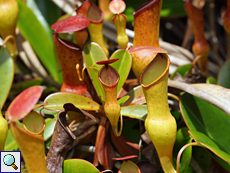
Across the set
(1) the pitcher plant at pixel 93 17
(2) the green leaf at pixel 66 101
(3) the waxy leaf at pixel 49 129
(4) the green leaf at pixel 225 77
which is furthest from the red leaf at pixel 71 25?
(4) the green leaf at pixel 225 77

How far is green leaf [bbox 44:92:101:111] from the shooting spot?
2.17ft

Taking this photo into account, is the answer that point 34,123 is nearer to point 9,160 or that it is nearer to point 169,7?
point 9,160

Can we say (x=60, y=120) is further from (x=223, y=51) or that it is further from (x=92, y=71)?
(x=223, y=51)

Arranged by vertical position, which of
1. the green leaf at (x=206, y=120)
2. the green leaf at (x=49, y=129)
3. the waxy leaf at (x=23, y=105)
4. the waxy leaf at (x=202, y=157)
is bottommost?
the waxy leaf at (x=202, y=157)

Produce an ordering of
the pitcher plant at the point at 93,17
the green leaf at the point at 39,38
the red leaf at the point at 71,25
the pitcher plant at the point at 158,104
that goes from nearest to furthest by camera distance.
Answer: the pitcher plant at the point at 158,104 → the red leaf at the point at 71,25 → the pitcher plant at the point at 93,17 → the green leaf at the point at 39,38

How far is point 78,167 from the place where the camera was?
0.61 m

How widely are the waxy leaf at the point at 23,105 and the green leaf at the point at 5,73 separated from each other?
1.01ft

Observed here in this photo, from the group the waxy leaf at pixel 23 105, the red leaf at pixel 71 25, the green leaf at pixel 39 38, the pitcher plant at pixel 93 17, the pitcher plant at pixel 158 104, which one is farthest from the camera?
the green leaf at pixel 39 38

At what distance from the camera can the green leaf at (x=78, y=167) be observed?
23.7 inches

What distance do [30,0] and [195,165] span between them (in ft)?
3.33

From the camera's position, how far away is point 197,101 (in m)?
0.73

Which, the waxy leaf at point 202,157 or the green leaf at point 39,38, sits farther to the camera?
the green leaf at point 39,38

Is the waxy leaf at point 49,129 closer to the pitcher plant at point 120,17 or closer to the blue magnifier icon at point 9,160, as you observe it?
the blue magnifier icon at point 9,160

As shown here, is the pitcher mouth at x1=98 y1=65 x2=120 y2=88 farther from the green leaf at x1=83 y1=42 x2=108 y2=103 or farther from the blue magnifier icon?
the blue magnifier icon
